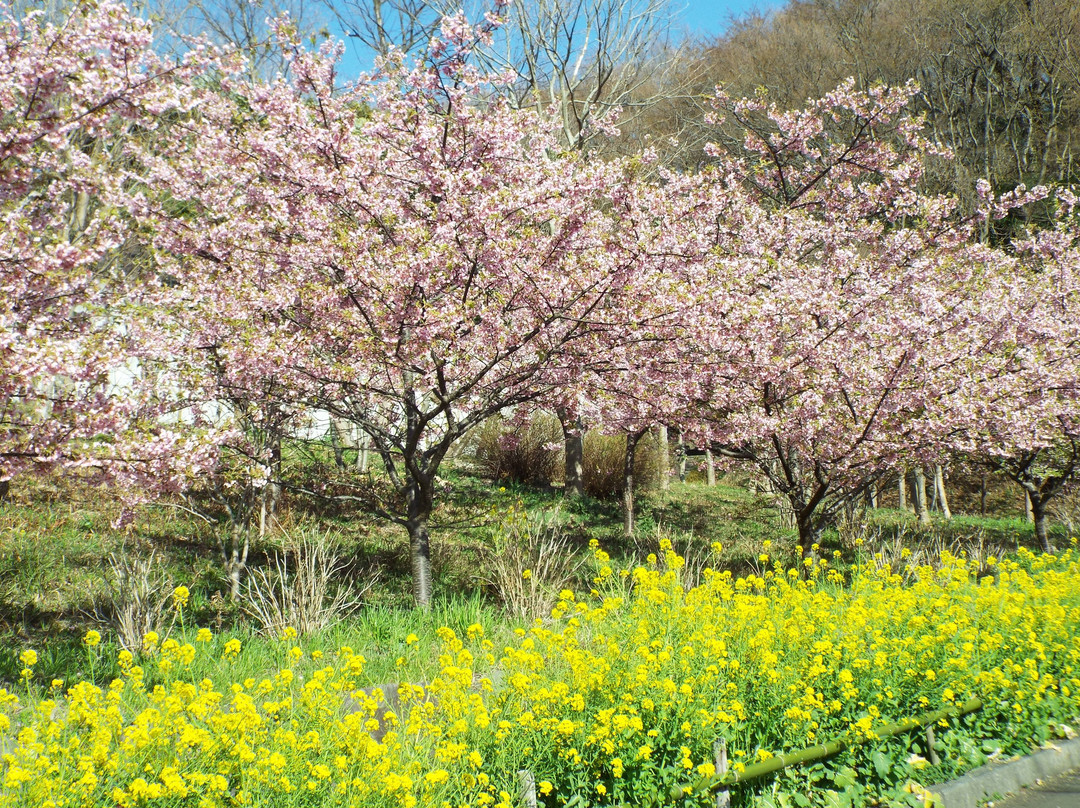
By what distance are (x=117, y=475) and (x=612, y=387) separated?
4611 mm

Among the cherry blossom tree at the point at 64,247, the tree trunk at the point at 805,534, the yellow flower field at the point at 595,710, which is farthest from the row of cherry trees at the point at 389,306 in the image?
the yellow flower field at the point at 595,710

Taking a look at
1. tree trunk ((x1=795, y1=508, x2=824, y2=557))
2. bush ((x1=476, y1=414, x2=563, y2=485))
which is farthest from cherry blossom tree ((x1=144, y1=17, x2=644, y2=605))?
bush ((x1=476, y1=414, x2=563, y2=485))

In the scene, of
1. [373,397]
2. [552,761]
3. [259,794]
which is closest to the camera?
[259,794]

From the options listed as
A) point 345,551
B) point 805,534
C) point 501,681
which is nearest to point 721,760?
point 501,681

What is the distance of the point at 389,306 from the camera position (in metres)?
6.20

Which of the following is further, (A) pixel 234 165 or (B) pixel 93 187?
(A) pixel 234 165

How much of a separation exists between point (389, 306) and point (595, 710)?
3622 mm

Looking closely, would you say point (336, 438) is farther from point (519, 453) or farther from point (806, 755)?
point (806, 755)

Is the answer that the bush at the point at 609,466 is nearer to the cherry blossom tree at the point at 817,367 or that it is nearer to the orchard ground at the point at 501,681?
the cherry blossom tree at the point at 817,367

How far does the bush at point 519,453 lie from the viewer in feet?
49.3

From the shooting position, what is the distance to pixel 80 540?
839 cm

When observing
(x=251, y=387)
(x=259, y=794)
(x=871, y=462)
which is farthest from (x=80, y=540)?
(x=871, y=462)

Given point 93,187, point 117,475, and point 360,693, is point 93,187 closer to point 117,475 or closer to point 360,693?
point 117,475

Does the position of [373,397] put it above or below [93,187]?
below
